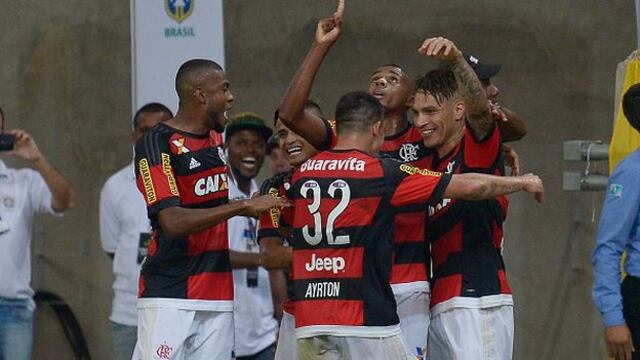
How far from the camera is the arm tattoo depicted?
6766 millimetres

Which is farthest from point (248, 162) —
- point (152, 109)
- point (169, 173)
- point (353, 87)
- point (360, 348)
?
point (360, 348)

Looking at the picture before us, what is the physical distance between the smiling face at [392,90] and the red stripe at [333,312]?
1.55 meters

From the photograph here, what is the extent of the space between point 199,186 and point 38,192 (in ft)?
8.87

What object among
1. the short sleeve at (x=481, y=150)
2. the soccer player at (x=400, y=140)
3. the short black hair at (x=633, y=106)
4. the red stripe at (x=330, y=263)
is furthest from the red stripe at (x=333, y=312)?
the short black hair at (x=633, y=106)

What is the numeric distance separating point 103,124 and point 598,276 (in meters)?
5.46

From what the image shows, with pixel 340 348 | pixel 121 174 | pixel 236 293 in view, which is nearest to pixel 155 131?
pixel 340 348

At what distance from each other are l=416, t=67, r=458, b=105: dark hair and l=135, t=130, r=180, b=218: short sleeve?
4.43ft

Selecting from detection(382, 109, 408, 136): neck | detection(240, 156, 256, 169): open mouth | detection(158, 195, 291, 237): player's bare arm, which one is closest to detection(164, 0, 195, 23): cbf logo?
detection(240, 156, 256, 169): open mouth

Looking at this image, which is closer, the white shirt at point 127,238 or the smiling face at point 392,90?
the smiling face at point 392,90

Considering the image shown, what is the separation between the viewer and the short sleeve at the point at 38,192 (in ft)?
30.8

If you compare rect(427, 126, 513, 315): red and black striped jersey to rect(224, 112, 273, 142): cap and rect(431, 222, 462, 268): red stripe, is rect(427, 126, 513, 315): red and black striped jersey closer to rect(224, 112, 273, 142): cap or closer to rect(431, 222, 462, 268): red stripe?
rect(431, 222, 462, 268): red stripe

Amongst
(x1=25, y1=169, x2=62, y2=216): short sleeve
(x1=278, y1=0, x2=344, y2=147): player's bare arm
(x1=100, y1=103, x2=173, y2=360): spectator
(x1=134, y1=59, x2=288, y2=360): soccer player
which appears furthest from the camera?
(x1=100, y1=103, x2=173, y2=360): spectator

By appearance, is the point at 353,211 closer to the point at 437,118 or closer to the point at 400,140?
the point at 437,118

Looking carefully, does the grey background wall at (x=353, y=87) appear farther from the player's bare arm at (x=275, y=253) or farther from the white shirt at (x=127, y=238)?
the player's bare arm at (x=275, y=253)
